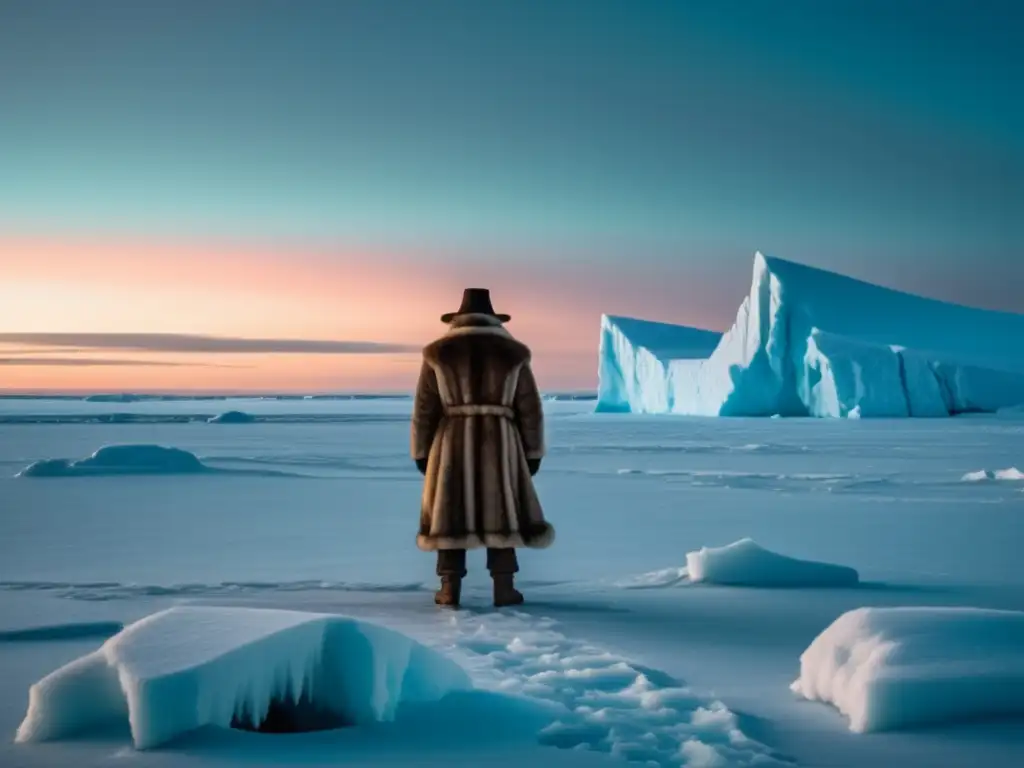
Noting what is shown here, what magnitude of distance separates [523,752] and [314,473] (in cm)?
1353

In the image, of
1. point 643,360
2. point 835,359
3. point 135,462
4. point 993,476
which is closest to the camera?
point 993,476

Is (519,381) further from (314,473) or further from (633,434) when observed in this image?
(633,434)

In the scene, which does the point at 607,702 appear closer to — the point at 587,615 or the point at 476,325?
the point at 587,615

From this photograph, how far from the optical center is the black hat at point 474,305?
5.23 metres

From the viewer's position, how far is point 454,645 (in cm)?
407

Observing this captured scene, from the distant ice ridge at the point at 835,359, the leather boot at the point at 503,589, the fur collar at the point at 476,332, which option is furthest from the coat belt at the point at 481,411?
the distant ice ridge at the point at 835,359

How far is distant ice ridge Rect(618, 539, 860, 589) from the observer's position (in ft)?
18.9

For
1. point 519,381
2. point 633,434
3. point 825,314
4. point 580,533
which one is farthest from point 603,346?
point 519,381

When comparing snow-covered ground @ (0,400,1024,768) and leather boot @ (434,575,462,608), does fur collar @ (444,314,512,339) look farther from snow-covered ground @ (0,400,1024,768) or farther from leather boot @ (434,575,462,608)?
snow-covered ground @ (0,400,1024,768)

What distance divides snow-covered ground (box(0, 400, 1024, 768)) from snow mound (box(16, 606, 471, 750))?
0.04 ft

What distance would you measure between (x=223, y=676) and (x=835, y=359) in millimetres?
34634

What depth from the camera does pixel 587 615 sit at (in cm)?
484

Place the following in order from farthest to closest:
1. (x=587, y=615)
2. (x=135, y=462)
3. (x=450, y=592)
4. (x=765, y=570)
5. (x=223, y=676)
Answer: (x=135, y=462) → (x=765, y=570) → (x=450, y=592) → (x=587, y=615) → (x=223, y=676)

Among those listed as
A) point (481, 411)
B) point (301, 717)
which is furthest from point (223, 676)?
point (481, 411)
